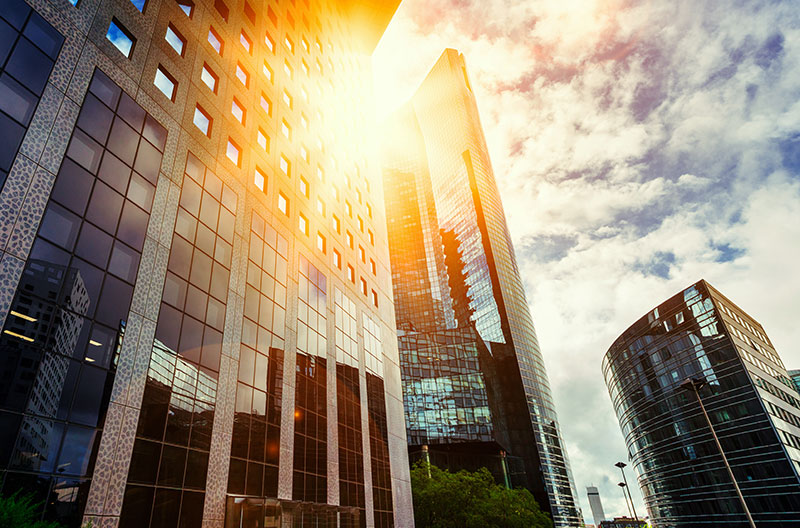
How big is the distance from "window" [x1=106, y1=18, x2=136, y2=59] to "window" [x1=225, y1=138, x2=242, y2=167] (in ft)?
23.6

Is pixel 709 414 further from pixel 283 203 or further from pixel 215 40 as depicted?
pixel 215 40

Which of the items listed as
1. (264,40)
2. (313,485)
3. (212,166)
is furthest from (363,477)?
(264,40)

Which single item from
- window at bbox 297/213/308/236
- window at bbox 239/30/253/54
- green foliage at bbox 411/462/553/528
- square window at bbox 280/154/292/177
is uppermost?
window at bbox 239/30/253/54

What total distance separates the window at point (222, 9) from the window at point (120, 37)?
10.6 metres

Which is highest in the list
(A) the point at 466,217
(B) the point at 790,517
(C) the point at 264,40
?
(A) the point at 466,217

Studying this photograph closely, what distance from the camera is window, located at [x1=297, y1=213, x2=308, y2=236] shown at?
1358 inches

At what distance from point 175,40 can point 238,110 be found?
5.61 m

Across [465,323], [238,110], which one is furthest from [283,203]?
[465,323]

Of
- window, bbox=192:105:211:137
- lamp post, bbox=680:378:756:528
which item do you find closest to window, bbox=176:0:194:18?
window, bbox=192:105:211:137

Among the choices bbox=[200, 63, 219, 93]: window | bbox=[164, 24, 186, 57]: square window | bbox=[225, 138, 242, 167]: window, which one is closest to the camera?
bbox=[164, 24, 186, 57]: square window

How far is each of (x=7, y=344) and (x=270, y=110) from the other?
25.3m

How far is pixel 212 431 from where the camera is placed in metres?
21.0

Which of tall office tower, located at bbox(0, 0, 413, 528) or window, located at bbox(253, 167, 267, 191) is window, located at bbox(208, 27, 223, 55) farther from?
window, located at bbox(253, 167, 267, 191)

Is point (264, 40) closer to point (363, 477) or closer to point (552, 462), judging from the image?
point (363, 477)
